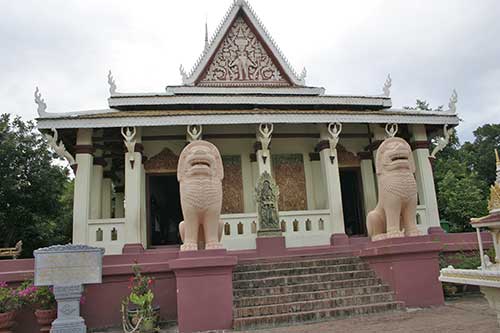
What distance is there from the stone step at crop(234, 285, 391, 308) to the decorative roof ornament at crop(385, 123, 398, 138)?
4240 millimetres

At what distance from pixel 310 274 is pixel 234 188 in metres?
3.92

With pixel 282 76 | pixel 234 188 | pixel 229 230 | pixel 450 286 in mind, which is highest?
pixel 282 76

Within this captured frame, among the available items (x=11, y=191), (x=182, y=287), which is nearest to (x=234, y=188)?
(x=182, y=287)

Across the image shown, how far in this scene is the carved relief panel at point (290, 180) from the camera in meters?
10.2

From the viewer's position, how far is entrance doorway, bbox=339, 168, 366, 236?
1066cm

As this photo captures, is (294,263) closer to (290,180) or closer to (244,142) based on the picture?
(290,180)

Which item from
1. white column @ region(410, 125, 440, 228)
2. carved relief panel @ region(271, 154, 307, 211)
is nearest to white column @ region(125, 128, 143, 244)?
carved relief panel @ region(271, 154, 307, 211)

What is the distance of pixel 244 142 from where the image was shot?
10.4m

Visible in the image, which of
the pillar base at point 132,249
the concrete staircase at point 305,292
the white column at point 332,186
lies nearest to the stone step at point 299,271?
the concrete staircase at point 305,292

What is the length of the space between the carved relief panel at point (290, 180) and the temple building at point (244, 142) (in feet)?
0.09

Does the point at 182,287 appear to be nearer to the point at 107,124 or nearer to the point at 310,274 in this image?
the point at 310,274

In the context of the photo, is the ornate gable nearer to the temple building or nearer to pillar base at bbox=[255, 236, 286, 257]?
the temple building

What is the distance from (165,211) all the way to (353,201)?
5.92 meters

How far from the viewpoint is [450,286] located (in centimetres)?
699
